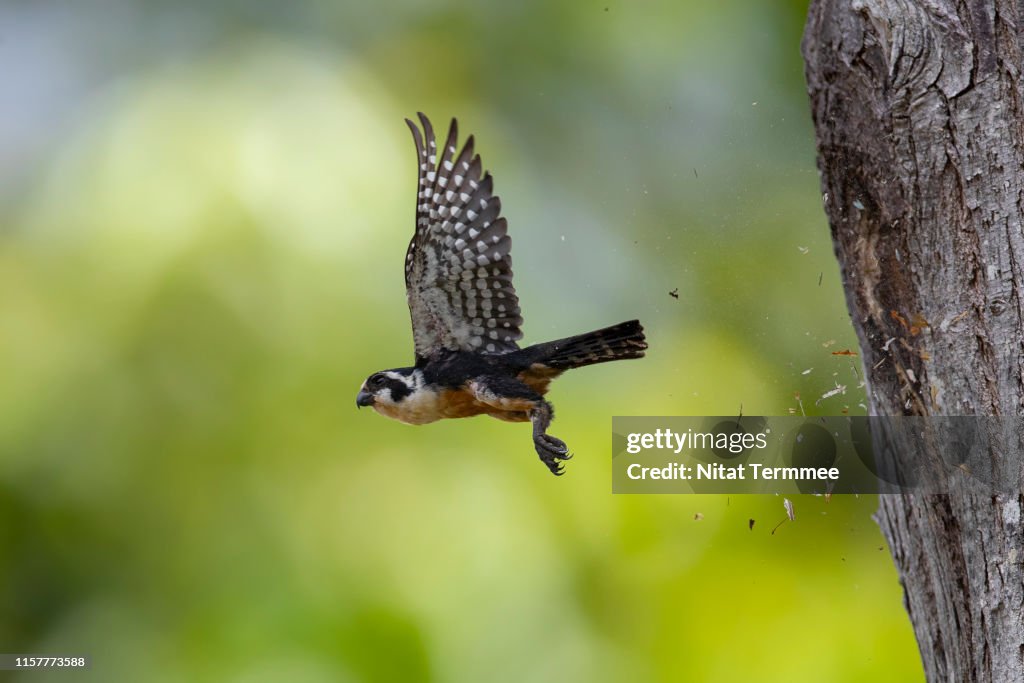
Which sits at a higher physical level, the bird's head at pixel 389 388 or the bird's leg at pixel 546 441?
the bird's head at pixel 389 388

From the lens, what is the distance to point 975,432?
2742 millimetres

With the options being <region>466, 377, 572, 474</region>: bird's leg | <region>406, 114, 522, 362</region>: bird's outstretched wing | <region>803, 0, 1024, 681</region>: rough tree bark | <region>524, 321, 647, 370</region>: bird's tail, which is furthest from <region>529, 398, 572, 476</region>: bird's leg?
<region>803, 0, 1024, 681</region>: rough tree bark

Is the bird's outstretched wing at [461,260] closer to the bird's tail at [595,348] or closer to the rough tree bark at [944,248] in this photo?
the bird's tail at [595,348]

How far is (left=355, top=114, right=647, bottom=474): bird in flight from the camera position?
3.16 m

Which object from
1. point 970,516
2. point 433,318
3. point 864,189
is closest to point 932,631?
point 970,516

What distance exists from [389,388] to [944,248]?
1742mm

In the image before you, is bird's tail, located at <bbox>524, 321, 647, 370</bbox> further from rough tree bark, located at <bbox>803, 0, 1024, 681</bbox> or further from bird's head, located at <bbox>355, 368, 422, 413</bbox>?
rough tree bark, located at <bbox>803, 0, 1024, 681</bbox>

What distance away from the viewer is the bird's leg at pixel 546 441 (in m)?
2.80

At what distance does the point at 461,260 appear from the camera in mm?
3229

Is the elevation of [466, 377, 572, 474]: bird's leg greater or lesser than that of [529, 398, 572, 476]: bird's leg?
greater

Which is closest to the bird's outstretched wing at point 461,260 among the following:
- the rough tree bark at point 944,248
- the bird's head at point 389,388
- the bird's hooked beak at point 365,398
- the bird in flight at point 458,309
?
the bird in flight at point 458,309

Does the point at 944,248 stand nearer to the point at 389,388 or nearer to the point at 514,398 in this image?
the point at 514,398

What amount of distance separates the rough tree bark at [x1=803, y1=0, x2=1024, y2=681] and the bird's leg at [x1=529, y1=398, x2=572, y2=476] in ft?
3.36

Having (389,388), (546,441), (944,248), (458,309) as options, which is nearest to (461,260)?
(458,309)
